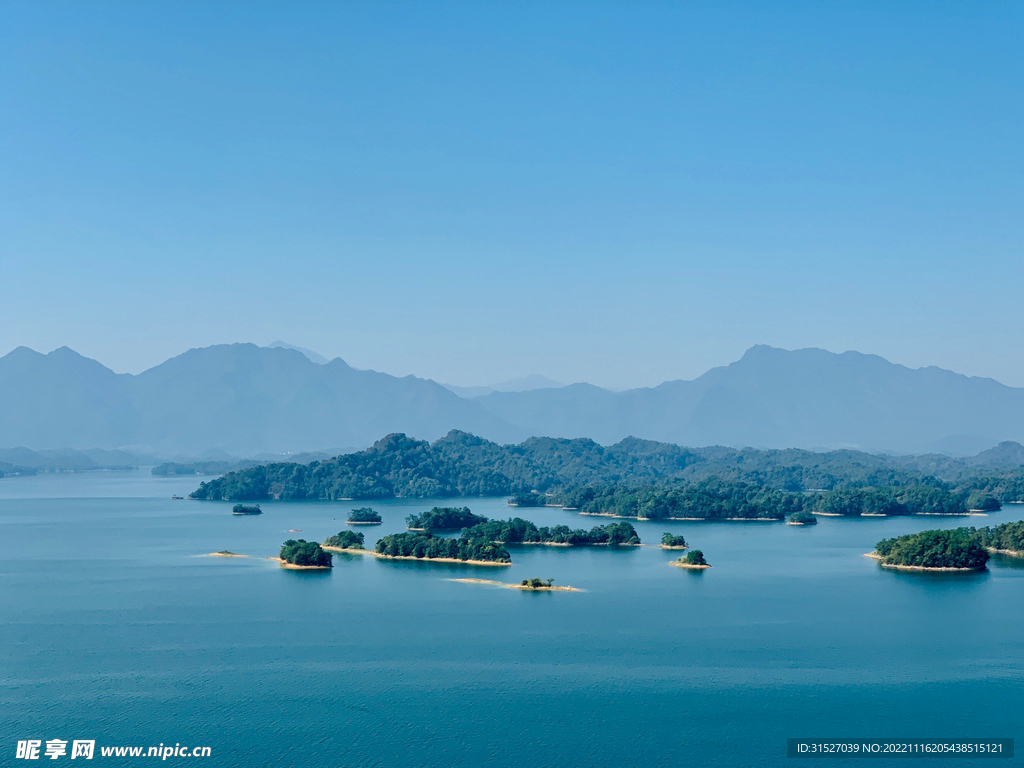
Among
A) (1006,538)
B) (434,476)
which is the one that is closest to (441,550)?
(1006,538)

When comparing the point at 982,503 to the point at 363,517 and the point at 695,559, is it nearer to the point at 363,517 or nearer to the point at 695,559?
the point at 695,559

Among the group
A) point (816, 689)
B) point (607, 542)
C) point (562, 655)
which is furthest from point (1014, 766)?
point (607, 542)

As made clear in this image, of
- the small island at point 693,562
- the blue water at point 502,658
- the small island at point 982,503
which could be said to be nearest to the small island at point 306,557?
the blue water at point 502,658

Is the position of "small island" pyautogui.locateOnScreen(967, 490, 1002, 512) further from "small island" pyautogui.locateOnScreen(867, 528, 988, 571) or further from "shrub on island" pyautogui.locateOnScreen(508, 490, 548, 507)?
"small island" pyautogui.locateOnScreen(867, 528, 988, 571)

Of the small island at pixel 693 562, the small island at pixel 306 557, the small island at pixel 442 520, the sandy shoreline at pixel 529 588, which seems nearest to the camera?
the sandy shoreline at pixel 529 588

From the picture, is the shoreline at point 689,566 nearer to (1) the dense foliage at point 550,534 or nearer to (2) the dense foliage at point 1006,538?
(1) the dense foliage at point 550,534

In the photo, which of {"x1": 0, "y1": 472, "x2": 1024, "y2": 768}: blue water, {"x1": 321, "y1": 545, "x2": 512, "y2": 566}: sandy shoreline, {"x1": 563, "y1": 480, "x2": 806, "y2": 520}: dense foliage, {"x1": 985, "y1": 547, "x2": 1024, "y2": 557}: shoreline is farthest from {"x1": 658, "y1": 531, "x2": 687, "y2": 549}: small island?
{"x1": 563, "y1": 480, "x2": 806, "y2": 520}: dense foliage

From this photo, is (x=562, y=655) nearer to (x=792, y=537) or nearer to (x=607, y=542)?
(x=607, y=542)
